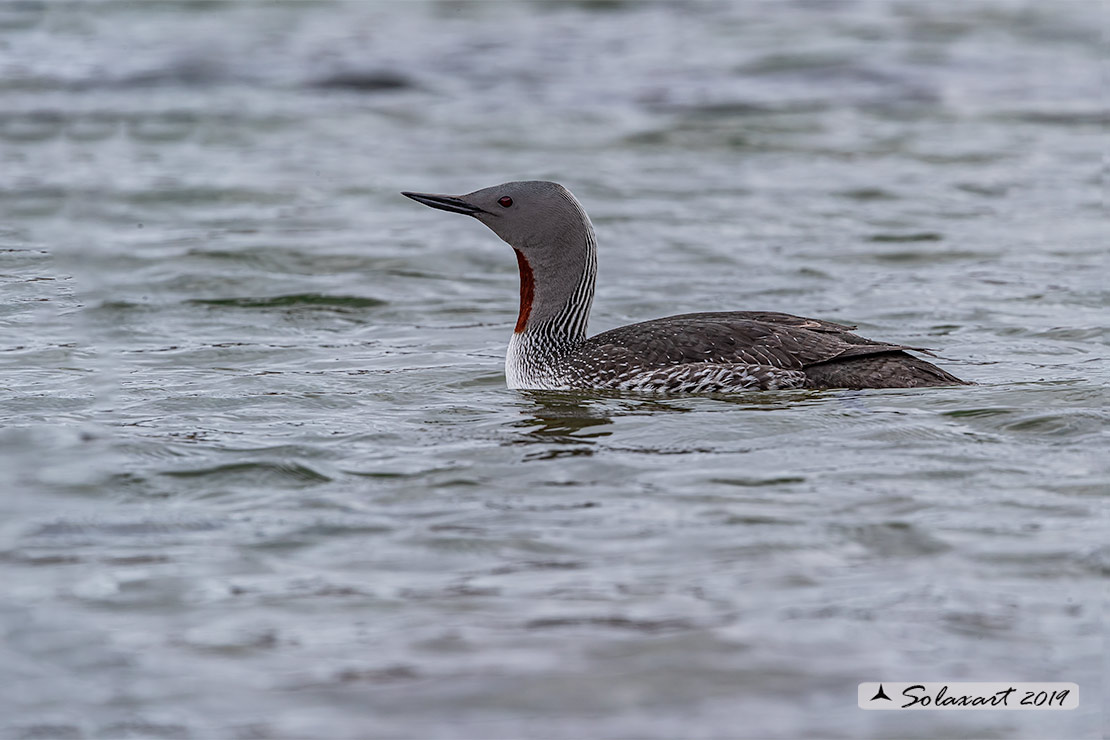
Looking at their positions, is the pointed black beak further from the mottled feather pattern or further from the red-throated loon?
the mottled feather pattern

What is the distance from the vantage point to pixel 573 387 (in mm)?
8750

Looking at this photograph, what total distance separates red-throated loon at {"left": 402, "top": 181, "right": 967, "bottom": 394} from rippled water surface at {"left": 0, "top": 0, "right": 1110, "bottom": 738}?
0.49 ft

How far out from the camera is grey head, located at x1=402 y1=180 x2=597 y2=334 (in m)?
8.77

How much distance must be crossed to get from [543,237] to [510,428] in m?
1.29

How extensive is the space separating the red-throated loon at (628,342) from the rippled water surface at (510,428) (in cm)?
15

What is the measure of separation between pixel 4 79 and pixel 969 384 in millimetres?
13530

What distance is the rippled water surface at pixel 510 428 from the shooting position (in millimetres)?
5289

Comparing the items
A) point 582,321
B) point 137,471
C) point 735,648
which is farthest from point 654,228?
point 735,648

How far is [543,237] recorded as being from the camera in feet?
29.2

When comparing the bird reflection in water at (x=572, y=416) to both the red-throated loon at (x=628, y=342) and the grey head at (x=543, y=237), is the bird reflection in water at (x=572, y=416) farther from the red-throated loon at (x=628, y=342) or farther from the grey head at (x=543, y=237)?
the grey head at (x=543, y=237)

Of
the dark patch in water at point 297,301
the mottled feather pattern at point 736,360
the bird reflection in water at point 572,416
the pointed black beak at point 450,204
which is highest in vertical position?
the pointed black beak at point 450,204

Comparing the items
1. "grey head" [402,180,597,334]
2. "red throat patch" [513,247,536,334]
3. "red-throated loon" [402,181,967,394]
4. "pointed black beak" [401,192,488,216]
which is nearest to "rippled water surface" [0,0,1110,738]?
"red-throated loon" [402,181,967,394]

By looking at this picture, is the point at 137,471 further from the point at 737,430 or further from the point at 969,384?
the point at 969,384

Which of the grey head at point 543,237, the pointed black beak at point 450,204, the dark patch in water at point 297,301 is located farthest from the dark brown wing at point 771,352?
the dark patch in water at point 297,301
